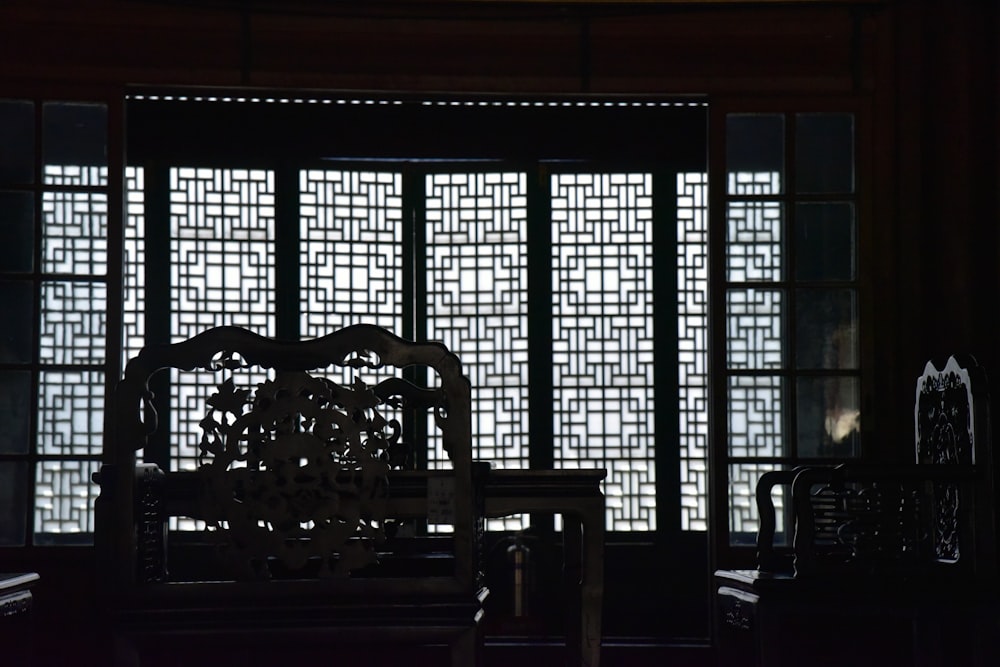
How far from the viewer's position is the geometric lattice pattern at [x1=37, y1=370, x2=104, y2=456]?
405 centimetres

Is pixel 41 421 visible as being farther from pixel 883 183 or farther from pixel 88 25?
pixel 883 183

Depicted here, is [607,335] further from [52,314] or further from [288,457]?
[288,457]

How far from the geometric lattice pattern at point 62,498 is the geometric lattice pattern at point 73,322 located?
376 mm

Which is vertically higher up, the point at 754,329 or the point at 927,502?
the point at 754,329

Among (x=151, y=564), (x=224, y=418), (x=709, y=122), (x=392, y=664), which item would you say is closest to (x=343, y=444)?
(x=224, y=418)

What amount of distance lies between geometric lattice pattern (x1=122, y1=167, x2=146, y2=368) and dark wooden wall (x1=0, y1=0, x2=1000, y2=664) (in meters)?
0.80

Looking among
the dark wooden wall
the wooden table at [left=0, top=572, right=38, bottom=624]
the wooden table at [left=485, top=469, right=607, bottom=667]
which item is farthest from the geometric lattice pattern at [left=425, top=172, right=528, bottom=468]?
the wooden table at [left=0, top=572, right=38, bottom=624]

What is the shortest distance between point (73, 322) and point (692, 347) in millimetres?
2657

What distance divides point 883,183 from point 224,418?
2.80 meters

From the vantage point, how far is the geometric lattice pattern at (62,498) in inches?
159

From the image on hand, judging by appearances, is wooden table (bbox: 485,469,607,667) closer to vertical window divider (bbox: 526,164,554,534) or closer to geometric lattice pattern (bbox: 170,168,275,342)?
vertical window divider (bbox: 526,164,554,534)

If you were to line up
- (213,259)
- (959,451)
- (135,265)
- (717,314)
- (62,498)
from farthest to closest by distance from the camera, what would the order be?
(135,265)
(213,259)
(717,314)
(62,498)
(959,451)

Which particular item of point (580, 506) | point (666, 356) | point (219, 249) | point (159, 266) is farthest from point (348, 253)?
point (580, 506)

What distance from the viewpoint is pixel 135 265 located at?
5031 mm
